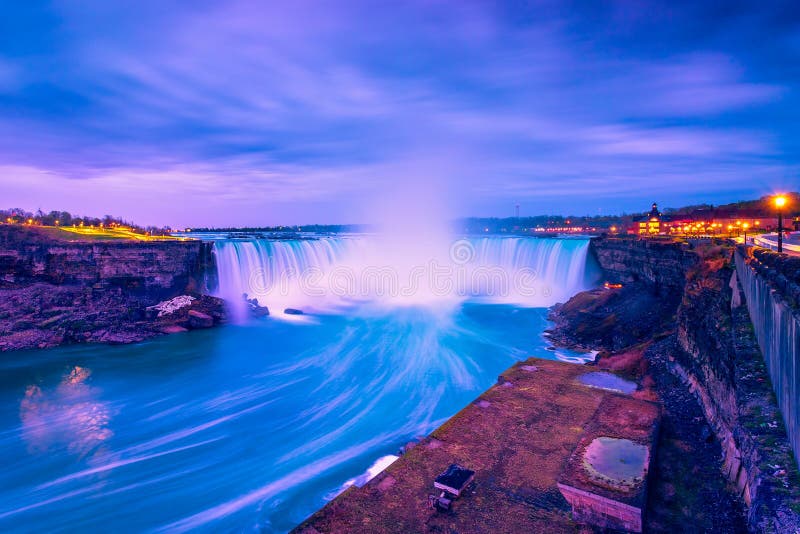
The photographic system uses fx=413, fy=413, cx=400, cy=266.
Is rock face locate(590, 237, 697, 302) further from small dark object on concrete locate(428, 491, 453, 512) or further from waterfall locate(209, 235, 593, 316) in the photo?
small dark object on concrete locate(428, 491, 453, 512)

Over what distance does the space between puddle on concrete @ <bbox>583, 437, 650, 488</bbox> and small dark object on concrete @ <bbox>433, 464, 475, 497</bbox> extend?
2.01 meters

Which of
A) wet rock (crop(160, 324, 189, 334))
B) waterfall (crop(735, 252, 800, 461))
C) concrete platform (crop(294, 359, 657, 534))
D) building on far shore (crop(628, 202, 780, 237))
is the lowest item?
wet rock (crop(160, 324, 189, 334))

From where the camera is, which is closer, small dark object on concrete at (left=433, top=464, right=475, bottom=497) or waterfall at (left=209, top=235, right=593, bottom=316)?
small dark object on concrete at (left=433, top=464, right=475, bottom=497)

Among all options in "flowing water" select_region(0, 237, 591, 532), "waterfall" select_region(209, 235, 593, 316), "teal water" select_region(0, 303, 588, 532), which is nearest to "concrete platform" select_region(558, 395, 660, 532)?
"flowing water" select_region(0, 237, 591, 532)

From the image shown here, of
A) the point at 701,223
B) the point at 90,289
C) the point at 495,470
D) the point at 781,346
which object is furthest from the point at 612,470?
the point at 701,223

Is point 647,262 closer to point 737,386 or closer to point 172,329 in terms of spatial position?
point 737,386

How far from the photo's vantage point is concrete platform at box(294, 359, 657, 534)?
20.8 feet

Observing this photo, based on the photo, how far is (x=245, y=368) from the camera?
869 inches

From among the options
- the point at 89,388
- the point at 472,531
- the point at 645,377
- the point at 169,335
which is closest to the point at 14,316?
the point at 169,335

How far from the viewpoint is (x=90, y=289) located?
29984mm

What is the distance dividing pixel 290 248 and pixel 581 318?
29008 millimetres

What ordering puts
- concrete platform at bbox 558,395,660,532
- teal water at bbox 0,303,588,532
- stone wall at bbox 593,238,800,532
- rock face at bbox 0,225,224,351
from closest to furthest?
stone wall at bbox 593,238,800,532
concrete platform at bbox 558,395,660,532
teal water at bbox 0,303,588,532
rock face at bbox 0,225,224,351

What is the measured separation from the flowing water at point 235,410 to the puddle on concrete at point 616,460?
22.5 feet

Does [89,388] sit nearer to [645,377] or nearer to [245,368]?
[245,368]
